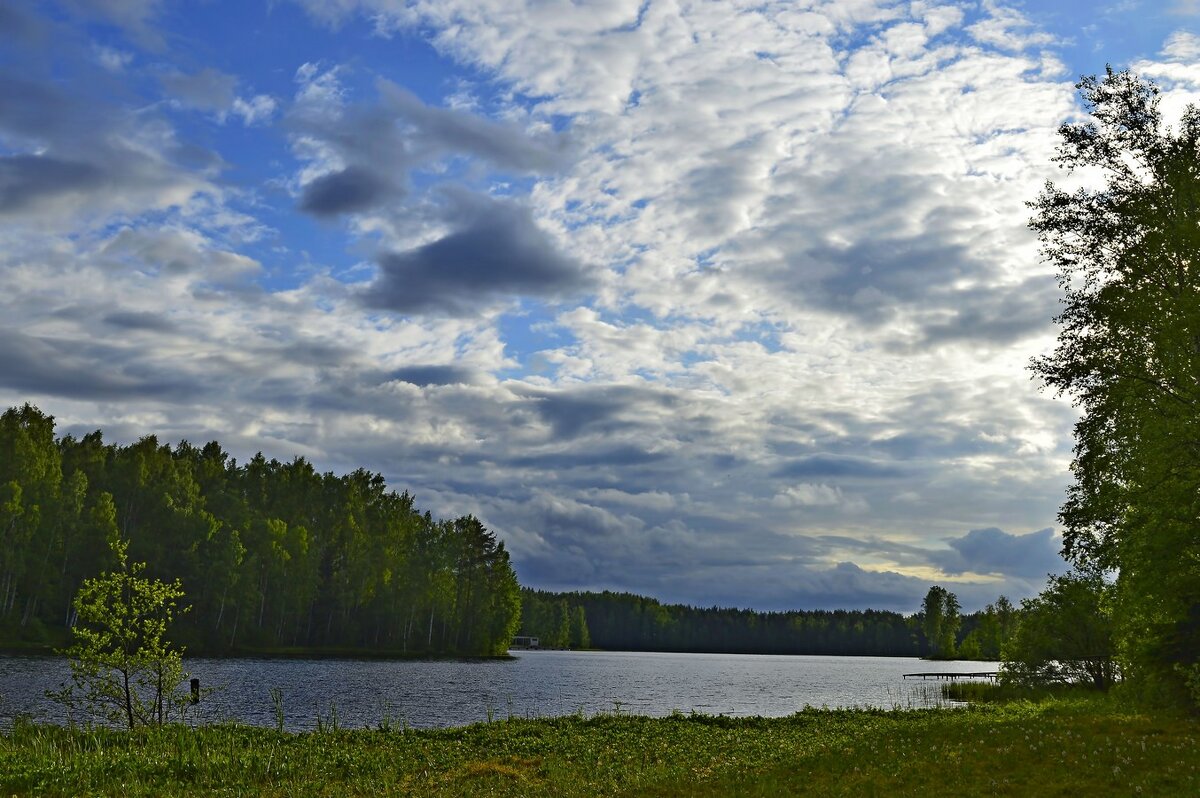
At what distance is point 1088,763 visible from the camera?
2322 centimetres

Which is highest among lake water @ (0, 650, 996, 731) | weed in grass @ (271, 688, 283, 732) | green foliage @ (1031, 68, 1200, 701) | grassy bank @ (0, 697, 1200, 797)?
green foliage @ (1031, 68, 1200, 701)

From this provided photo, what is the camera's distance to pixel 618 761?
29.7 meters

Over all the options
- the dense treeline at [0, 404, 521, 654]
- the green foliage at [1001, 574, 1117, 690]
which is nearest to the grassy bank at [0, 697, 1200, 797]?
the green foliage at [1001, 574, 1117, 690]

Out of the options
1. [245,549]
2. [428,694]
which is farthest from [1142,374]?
[245,549]

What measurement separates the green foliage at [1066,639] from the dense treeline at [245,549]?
96236 millimetres

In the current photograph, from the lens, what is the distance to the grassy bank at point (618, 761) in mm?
22719

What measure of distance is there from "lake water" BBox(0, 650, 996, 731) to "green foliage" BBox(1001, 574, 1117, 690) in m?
9.94

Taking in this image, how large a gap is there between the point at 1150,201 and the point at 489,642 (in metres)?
142

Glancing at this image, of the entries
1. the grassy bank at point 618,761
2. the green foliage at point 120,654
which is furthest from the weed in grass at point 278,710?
the green foliage at point 120,654

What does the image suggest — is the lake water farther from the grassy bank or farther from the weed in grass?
the grassy bank

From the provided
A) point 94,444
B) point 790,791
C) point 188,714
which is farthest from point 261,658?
point 790,791

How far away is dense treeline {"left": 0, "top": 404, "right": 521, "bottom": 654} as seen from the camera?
103 meters

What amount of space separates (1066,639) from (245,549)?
108 metres

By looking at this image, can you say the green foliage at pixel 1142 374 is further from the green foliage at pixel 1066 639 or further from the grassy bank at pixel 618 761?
the green foliage at pixel 1066 639
